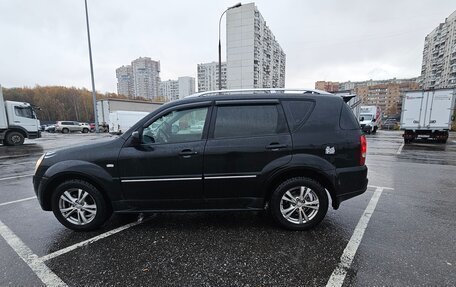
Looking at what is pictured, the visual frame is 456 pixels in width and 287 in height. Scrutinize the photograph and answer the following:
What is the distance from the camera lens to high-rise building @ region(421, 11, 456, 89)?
6146cm

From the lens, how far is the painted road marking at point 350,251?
2371mm

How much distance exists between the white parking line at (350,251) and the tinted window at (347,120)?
4.77 ft

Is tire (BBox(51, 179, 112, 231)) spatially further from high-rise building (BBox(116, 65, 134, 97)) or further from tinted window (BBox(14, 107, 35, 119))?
high-rise building (BBox(116, 65, 134, 97))

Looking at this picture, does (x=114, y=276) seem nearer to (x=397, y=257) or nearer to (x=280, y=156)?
(x=280, y=156)

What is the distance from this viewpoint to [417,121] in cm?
1528

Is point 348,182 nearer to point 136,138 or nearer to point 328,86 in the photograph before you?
point 136,138

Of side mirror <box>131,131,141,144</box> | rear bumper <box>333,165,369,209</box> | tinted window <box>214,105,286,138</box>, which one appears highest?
tinted window <box>214,105,286,138</box>

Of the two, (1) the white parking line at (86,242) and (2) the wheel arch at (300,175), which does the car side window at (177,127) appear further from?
(1) the white parking line at (86,242)

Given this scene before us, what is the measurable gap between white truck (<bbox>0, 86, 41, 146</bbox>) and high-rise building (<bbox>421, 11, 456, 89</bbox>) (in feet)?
253

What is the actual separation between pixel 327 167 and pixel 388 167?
19.7 feet

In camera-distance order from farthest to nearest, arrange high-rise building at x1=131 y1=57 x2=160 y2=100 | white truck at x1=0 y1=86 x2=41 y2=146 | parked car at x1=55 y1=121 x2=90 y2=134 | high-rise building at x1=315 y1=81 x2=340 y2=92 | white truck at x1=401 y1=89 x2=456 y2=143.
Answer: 1. high-rise building at x1=131 y1=57 x2=160 y2=100
2. high-rise building at x1=315 y1=81 x2=340 y2=92
3. parked car at x1=55 y1=121 x2=90 y2=134
4. white truck at x1=0 y1=86 x2=41 y2=146
5. white truck at x1=401 y1=89 x2=456 y2=143

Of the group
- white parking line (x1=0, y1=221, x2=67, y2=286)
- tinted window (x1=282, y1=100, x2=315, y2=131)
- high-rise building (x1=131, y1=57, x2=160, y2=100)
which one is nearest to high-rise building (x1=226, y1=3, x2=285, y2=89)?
high-rise building (x1=131, y1=57, x2=160, y2=100)

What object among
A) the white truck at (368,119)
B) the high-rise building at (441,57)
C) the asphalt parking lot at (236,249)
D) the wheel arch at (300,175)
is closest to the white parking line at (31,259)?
the asphalt parking lot at (236,249)

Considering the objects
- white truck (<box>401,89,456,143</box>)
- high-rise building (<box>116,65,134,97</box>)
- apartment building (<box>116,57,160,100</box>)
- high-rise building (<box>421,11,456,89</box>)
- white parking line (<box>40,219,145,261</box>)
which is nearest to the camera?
white parking line (<box>40,219,145,261</box>)
